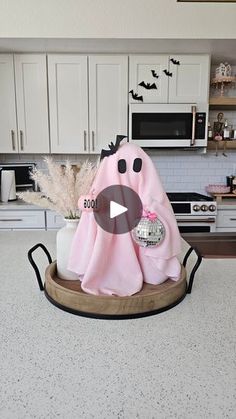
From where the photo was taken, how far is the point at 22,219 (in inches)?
107

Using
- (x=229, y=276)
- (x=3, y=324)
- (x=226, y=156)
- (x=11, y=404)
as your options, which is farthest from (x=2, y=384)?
(x=226, y=156)

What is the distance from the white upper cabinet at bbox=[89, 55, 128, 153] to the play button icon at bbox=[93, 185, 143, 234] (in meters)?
2.12

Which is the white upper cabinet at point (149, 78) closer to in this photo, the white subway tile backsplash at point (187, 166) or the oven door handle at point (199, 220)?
the white subway tile backsplash at point (187, 166)

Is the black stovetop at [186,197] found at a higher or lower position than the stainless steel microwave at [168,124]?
lower

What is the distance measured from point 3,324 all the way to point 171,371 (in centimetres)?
40

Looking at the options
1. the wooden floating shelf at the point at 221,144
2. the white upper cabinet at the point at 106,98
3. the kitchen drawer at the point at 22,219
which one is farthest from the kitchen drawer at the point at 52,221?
the wooden floating shelf at the point at 221,144

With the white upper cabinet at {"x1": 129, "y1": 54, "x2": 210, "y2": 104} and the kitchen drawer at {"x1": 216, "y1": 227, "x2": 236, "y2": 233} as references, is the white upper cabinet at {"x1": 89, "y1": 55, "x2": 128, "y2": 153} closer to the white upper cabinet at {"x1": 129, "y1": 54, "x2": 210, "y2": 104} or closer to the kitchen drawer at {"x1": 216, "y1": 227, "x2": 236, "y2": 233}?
the white upper cabinet at {"x1": 129, "y1": 54, "x2": 210, "y2": 104}

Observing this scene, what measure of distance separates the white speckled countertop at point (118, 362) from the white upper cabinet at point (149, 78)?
7.36ft

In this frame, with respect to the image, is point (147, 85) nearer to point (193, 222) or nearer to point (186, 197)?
point (186, 197)

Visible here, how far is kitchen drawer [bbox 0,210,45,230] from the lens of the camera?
2697mm

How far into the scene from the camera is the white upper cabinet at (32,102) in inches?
105

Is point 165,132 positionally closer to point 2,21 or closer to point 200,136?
point 200,136

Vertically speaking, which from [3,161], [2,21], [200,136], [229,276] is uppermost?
[2,21]

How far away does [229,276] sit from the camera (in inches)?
40.1
